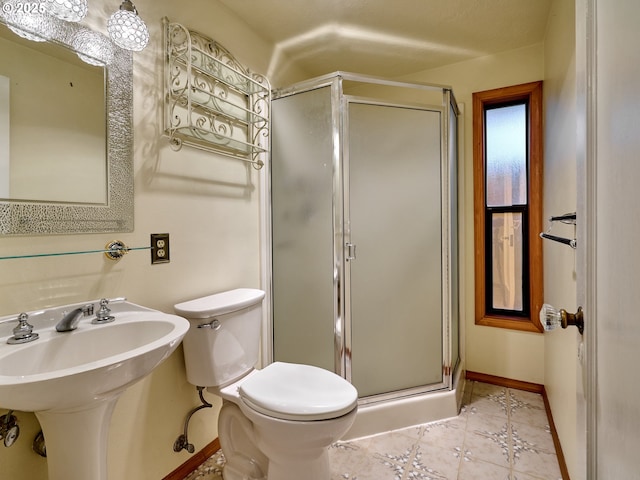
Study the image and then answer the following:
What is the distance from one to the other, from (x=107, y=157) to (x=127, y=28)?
1.57ft

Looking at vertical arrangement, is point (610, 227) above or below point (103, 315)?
above

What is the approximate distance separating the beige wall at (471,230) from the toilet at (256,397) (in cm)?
152

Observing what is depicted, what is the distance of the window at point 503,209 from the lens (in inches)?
91.2

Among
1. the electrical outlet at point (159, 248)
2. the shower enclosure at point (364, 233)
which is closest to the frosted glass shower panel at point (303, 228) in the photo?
the shower enclosure at point (364, 233)

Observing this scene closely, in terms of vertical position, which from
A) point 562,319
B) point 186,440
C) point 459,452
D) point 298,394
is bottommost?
point 459,452

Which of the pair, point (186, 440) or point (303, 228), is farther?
point (303, 228)

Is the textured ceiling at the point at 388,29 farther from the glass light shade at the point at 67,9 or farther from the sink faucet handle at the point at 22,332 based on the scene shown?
the sink faucet handle at the point at 22,332

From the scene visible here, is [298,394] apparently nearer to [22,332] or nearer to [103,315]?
[103,315]

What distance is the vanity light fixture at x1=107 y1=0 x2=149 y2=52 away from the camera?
116 cm

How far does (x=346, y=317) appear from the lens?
1.85m

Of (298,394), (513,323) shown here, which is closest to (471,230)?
(513,323)

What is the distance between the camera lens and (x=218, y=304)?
1476 mm

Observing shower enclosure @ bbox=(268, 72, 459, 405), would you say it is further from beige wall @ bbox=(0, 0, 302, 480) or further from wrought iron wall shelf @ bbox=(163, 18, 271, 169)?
beige wall @ bbox=(0, 0, 302, 480)

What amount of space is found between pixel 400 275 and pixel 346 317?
42 cm
